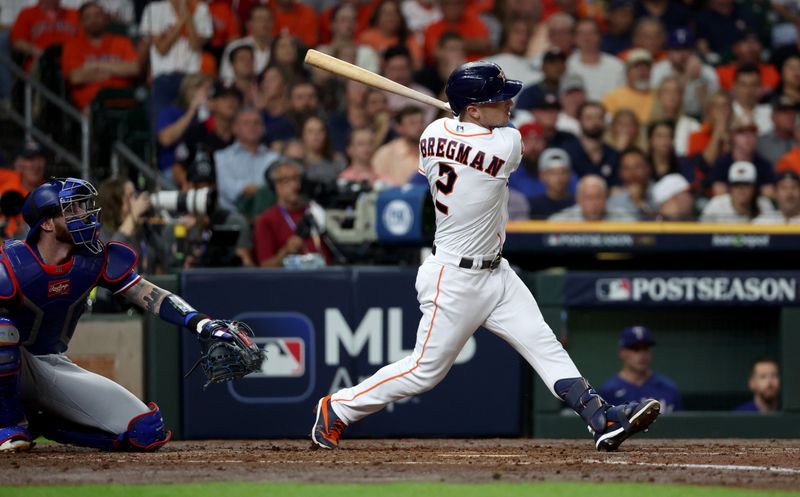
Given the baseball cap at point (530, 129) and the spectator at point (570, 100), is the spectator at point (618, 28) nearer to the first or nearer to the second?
the spectator at point (570, 100)

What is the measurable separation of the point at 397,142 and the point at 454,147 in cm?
477

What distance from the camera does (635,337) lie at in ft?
25.7

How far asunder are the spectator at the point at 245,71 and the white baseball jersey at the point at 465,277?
4973mm

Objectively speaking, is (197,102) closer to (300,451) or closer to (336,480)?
(300,451)

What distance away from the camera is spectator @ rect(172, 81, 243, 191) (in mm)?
9828

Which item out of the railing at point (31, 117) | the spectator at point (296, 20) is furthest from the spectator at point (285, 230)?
the spectator at point (296, 20)

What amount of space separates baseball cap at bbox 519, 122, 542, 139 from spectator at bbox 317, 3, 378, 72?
4.38 feet

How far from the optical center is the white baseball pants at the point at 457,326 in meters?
5.54

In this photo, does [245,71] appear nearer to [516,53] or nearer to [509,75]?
[509,75]

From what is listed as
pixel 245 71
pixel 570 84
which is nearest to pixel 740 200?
pixel 570 84

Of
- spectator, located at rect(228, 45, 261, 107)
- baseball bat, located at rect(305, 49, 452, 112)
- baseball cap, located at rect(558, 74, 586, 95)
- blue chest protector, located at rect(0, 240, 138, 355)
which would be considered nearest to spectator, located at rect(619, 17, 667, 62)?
baseball cap, located at rect(558, 74, 586, 95)

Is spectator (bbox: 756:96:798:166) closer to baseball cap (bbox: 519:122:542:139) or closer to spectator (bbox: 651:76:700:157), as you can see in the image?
spectator (bbox: 651:76:700:157)

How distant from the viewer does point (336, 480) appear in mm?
4656

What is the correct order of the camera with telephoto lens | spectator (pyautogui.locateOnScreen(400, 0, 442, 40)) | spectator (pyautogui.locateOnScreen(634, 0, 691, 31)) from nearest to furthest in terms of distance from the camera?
the camera with telephoto lens, spectator (pyautogui.locateOnScreen(400, 0, 442, 40)), spectator (pyautogui.locateOnScreen(634, 0, 691, 31))
